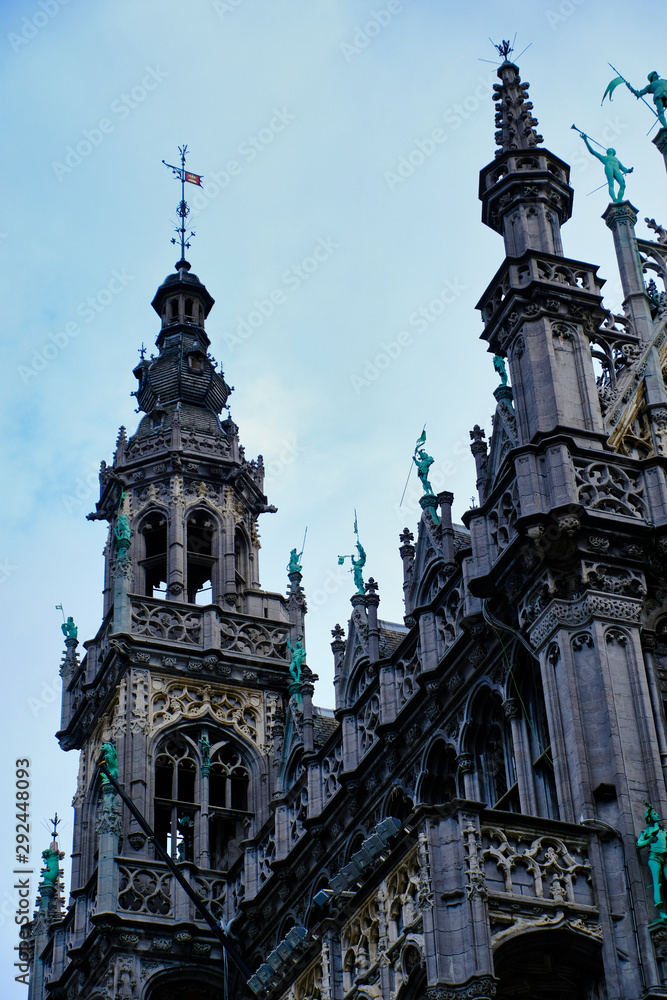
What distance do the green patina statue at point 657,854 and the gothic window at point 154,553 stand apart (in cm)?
2234

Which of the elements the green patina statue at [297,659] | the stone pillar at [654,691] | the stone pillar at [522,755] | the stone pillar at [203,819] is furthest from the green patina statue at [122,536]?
the stone pillar at [654,691]

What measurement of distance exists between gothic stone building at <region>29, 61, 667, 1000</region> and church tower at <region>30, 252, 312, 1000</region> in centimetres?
7

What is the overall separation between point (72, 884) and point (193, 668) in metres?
5.37

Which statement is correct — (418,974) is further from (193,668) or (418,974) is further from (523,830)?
(193,668)

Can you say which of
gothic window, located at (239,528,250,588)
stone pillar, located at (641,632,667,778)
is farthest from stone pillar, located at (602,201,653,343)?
gothic window, located at (239,528,250,588)

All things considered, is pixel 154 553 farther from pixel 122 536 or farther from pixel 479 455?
pixel 479 455

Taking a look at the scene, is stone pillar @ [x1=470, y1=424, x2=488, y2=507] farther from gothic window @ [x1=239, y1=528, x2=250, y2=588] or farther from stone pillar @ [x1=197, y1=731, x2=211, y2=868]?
gothic window @ [x1=239, y1=528, x2=250, y2=588]

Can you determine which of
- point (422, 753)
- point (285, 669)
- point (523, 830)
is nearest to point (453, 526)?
point (422, 753)

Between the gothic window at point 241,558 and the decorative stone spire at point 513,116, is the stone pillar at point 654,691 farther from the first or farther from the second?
the gothic window at point 241,558

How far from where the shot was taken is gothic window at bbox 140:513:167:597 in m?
46.1

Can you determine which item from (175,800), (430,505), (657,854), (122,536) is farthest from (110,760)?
(657,854)

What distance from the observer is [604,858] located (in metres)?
24.5

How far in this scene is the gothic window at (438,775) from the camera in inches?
1225

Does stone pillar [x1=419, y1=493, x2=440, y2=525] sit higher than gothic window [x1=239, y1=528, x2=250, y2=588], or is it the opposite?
gothic window [x1=239, y1=528, x2=250, y2=588]
